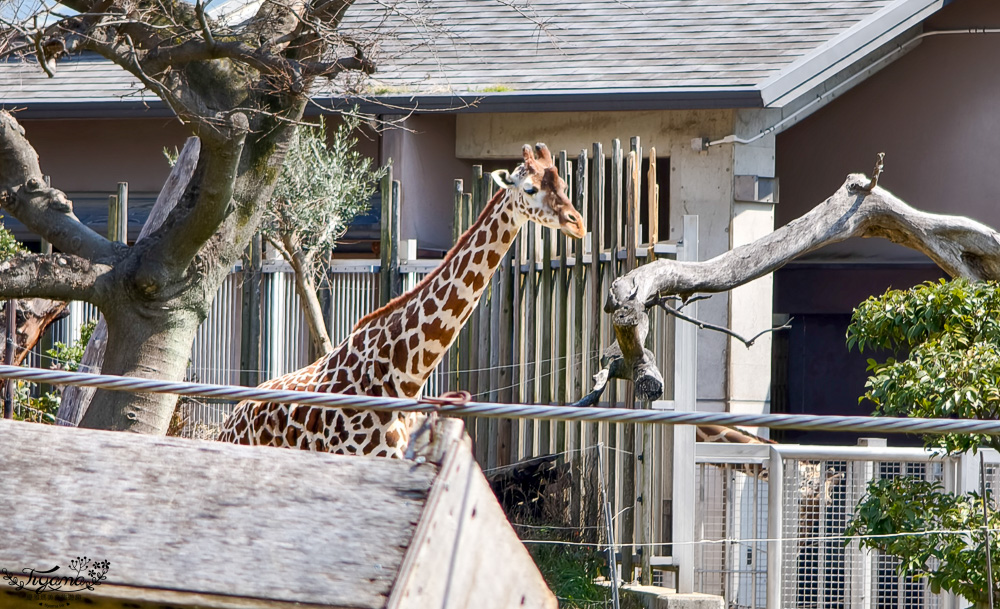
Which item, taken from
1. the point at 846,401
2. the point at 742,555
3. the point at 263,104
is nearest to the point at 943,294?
the point at 742,555

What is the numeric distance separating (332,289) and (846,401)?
6183 mm

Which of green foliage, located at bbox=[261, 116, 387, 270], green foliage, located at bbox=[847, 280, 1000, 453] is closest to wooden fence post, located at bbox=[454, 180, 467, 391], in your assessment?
green foliage, located at bbox=[261, 116, 387, 270]

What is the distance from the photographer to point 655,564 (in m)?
6.71

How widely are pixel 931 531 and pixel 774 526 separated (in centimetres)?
122

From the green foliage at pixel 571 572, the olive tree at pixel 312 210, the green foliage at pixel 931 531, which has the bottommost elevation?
the green foliage at pixel 571 572

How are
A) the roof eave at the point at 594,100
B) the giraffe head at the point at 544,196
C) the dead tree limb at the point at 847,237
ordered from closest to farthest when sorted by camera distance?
1. the giraffe head at the point at 544,196
2. the dead tree limb at the point at 847,237
3. the roof eave at the point at 594,100

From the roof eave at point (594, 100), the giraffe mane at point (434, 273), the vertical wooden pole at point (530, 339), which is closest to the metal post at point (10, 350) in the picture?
the roof eave at point (594, 100)

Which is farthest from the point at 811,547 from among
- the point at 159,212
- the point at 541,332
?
the point at 159,212

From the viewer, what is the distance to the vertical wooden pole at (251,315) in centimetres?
1068

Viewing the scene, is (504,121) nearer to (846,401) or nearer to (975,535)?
(846,401)

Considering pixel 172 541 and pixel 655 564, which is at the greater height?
pixel 172 541

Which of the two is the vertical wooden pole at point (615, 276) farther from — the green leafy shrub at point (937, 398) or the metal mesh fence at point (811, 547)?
the green leafy shrub at point (937, 398)

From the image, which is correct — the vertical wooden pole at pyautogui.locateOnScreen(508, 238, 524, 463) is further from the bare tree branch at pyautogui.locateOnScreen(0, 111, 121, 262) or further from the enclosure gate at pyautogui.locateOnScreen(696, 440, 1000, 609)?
the bare tree branch at pyautogui.locateOnScreen(0, 111, 121, 262)

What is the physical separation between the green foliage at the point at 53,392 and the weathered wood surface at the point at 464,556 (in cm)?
891
